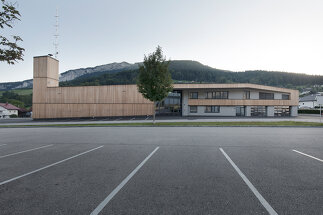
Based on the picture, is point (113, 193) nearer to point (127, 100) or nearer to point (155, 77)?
point (155, 77)

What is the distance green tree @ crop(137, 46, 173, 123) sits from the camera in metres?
19.5

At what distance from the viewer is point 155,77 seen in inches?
767

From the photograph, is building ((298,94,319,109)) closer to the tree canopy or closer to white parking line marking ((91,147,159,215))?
the tree canopy

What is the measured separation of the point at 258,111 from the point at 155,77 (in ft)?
94.2

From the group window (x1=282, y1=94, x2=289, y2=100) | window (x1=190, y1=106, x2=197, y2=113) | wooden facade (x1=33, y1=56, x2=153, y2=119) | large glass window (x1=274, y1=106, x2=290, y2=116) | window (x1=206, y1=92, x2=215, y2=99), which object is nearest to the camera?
wooden facade (x1=33, y1=56, x2=153, y2=119)

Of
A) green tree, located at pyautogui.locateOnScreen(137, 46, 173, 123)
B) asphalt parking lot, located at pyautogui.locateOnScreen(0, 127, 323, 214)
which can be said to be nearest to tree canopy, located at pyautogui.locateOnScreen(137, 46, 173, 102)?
green tree, located at pyautogui.locateOnScreen(137, 46, 173, 123)

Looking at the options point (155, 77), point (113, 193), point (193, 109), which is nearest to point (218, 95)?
point (193, 109)

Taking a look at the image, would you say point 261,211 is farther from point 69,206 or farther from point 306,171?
point 69,206

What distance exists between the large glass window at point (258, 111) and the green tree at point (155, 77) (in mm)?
25404

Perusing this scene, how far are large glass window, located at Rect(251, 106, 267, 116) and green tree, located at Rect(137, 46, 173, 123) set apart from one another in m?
25.4

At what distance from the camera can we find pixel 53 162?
5504 millimetres

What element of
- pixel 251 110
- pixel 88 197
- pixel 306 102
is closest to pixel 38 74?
pixel 88 197

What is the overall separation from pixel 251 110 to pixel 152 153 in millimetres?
35720

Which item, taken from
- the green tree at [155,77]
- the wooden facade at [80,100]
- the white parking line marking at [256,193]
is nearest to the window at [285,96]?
the wooden facade at [80,100]
